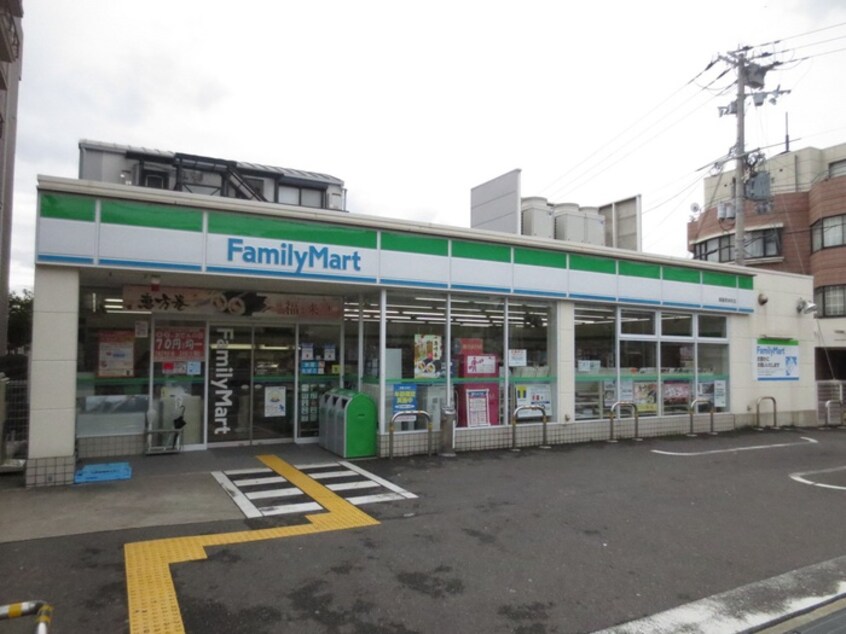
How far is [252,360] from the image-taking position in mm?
10094

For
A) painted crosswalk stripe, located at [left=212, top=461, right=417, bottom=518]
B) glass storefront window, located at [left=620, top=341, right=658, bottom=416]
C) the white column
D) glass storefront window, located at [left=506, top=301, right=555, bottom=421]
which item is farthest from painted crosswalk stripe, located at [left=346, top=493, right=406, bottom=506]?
glass storefront window, located at [left=620, top=341, right=658, bottom=416]

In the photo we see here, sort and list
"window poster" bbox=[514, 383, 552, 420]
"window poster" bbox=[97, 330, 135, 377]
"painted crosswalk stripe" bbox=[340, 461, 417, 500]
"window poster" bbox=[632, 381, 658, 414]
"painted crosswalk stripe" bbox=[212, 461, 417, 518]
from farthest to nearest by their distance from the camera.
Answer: "window poster" bbox=[632, 381, 658, 414]
"window poster" bbox=[514, 383, 552, 420]
"window poster" bbox=[97, 330, 135, 377]
"painted crosswalk stripe" bbox=[340, 461, 417, 500]
"painted crosswalk stripe" bbox=[212, 461, 417, 518]

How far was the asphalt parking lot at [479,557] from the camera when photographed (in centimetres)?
395

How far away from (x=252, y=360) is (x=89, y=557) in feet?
17.9

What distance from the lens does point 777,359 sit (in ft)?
48.9

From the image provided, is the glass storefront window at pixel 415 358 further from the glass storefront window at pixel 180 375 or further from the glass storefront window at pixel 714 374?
the glass storefront window at pixel 714 374

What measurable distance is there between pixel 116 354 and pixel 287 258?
346cm

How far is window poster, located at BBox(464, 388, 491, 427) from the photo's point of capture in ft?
34.0

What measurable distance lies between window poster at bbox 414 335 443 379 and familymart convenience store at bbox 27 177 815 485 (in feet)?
0.11

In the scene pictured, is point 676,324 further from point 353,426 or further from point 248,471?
point 248,471

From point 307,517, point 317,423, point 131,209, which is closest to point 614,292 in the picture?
point 317,423

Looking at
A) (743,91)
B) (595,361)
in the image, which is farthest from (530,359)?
(743,91)

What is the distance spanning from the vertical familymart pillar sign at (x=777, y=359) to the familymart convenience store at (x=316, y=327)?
9.41ft

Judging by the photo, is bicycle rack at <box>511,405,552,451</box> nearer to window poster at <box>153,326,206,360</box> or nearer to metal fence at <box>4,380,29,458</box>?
window poster at <box>153,326,206,360</box>
